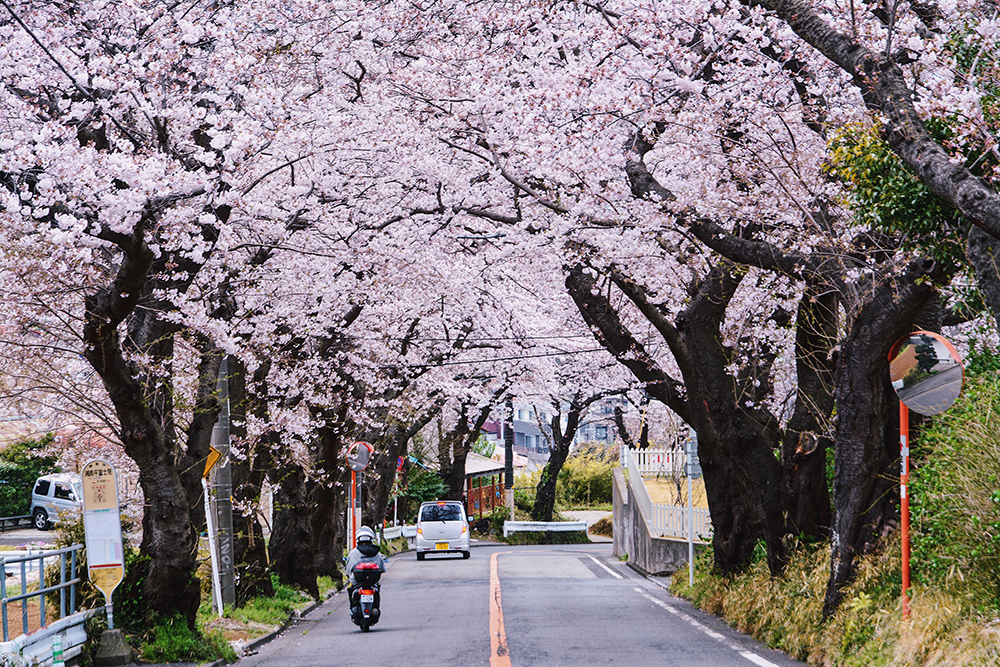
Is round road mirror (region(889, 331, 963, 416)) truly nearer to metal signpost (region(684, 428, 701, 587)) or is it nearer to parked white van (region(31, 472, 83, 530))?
metal signpost (region(684, 428, 701, 587))

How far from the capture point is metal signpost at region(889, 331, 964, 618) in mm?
8156

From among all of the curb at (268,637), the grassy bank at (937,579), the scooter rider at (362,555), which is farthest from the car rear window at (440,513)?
the grassy bank at (937,579)

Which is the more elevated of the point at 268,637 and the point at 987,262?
the point at 987,262

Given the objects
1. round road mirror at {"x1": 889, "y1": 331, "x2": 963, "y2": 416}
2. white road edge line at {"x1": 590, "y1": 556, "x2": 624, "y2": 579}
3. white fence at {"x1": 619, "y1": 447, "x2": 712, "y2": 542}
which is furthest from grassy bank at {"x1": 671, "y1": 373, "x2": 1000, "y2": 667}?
white road edge line at {"x1": 590, "y1": 556, "x2": 624, "y2": 579}

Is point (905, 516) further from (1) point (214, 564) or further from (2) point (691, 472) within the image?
(2) point (691, 472)

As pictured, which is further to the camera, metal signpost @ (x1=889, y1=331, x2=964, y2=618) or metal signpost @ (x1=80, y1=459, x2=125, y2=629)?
metal signpost @ (x1=80, y1=459, x2=125, y2=629)

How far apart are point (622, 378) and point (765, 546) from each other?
956 inches

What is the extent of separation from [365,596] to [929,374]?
8.69 meters

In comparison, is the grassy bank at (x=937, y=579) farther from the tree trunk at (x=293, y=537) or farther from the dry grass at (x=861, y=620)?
the tree trunk at (x=293, y=537)

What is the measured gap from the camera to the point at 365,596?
13.9 m

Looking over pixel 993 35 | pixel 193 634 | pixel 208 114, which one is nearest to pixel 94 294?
pixel 208 114

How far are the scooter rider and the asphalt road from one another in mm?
756

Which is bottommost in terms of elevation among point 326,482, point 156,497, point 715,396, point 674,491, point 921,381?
point 674,491

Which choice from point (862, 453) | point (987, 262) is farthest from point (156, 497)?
point (987, 262)
